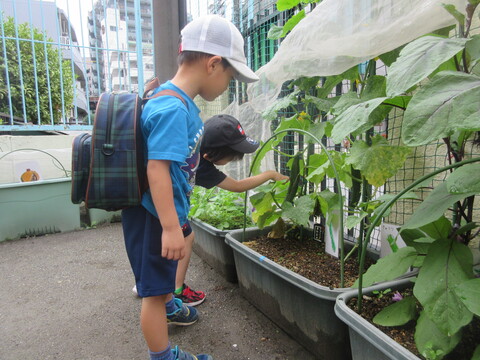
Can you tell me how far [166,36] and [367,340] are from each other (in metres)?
2.75

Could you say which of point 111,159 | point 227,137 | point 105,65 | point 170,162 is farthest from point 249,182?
point 105,65

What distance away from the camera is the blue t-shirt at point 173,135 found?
41.6 inches

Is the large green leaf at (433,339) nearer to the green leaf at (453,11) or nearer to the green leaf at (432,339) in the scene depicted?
the green leaf at (432,339)

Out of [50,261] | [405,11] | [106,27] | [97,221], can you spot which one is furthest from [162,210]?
[106,27]

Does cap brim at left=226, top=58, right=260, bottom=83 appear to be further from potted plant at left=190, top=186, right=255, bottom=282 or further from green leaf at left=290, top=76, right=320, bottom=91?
potted plant at left=190, top=186, right=255, bottom=282

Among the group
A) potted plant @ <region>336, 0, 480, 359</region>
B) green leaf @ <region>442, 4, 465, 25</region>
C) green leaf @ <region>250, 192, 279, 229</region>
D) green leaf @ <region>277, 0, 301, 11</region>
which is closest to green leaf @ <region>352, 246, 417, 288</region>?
potted plant @ <region>336, 0, 480, 359</region>

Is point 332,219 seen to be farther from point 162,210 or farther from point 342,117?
point 162,210

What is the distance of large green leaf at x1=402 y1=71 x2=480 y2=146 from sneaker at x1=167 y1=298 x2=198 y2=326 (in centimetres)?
134

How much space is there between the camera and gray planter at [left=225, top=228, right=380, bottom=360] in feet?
4.02

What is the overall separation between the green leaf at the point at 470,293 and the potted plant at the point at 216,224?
1360 millimetres

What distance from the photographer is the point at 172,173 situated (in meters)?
1.17

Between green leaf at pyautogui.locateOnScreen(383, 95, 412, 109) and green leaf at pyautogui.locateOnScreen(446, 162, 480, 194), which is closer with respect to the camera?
green leaf at pyautogui.locateOnScreen(446, 162, 480, 194)

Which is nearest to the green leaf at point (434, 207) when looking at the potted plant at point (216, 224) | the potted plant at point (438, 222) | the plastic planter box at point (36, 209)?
the potted plant at point (438, 222)

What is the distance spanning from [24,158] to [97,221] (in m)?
0.93
